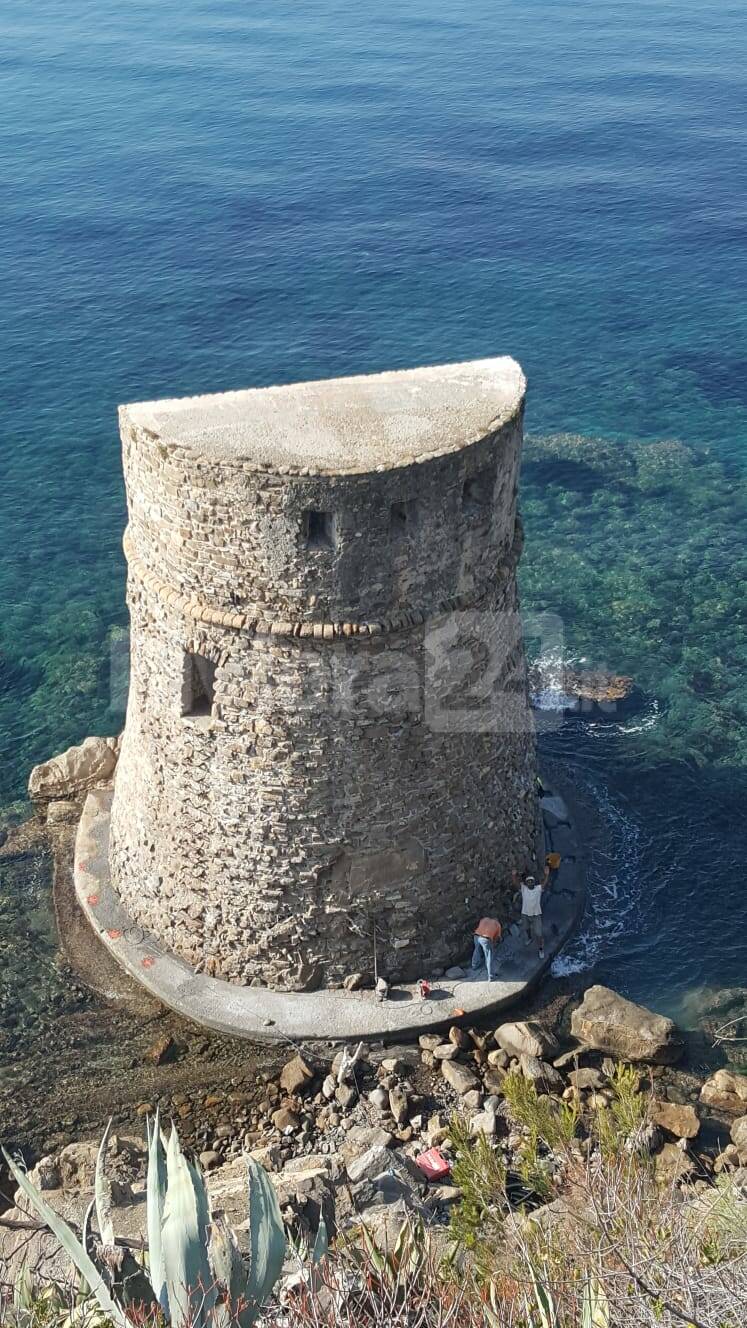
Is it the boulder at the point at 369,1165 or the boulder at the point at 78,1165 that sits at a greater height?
the boulder at the point at 369,1165

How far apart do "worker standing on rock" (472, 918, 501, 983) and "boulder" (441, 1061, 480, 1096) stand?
1.41m

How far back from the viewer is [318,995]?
652 inches

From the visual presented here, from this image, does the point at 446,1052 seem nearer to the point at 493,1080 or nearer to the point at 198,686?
the point at 493,1080

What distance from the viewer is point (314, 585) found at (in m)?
13.8

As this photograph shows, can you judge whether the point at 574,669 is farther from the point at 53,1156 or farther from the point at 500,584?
the point at 53,1156

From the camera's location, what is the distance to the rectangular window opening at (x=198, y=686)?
15047 mm

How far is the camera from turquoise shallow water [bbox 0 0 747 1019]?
2273 centimetres

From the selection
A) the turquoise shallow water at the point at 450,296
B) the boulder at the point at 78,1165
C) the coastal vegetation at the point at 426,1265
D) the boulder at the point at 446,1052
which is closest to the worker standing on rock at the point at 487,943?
the boulder at the point at 446,1052

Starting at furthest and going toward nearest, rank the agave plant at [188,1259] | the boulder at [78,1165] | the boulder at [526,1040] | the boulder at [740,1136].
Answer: the boulder at [526,1040]
the boulder at [740,1136]
the boulder at [78,1165]
the agave plant at [188,1259]

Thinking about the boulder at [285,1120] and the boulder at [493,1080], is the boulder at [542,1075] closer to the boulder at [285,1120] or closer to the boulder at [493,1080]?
the boulder at [493,1080]

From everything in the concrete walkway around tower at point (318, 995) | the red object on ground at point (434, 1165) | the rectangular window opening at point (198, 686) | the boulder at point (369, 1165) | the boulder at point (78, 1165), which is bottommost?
the boulder at point (78, 1165)

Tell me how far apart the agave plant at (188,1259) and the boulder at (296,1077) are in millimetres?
5656

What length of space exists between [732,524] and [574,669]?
7860 mm

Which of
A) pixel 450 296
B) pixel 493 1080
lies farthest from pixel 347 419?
pixel 450 296
